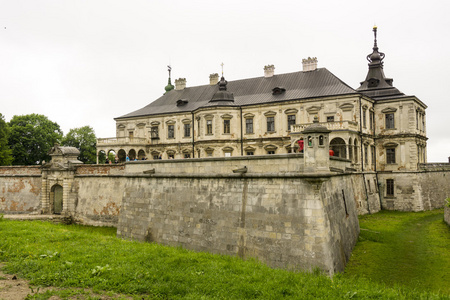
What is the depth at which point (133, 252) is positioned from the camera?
481 inches

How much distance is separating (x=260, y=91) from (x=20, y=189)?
25415 mm

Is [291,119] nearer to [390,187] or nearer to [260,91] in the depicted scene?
[260,91]

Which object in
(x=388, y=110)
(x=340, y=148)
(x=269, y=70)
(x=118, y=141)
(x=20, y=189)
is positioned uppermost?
(x=269, y=70)

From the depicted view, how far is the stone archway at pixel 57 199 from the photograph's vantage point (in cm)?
2786

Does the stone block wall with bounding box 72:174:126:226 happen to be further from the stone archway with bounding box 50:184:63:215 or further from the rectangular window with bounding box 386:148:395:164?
the rectangular window with bounding box 386:148:395:164

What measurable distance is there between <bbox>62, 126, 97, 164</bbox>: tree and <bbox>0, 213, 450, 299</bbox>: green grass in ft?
167

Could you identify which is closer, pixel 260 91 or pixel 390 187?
pixel 390 187

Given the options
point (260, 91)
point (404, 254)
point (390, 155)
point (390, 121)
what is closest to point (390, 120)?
point (390, 121)

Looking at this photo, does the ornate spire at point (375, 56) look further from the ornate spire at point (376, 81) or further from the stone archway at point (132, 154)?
the stone archway at point (132, 154)

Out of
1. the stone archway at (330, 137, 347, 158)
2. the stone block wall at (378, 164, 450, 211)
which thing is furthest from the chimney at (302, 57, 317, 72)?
the stone block wall at (378, 164, 450, 211)

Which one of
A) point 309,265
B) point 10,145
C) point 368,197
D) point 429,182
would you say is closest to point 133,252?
point 309,265

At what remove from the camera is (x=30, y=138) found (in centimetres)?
5081

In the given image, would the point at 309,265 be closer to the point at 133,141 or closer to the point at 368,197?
the point at 368,197

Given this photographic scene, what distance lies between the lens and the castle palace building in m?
30.1
